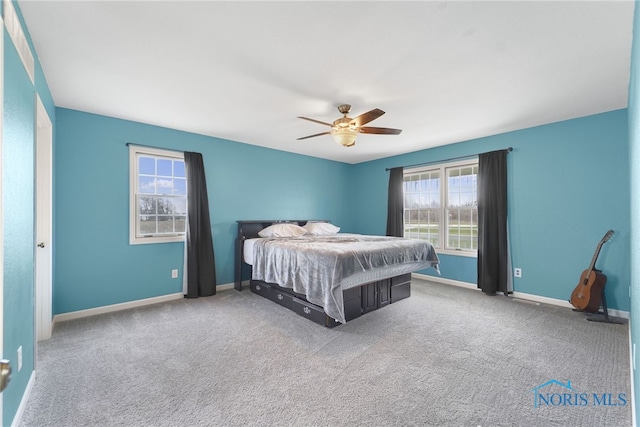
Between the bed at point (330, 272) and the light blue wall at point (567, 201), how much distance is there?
4.61 feet

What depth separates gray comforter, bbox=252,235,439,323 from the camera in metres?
2.75

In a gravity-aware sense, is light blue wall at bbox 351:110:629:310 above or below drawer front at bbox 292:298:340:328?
above

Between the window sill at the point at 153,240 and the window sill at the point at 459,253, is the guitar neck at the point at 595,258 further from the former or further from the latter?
the window sill at the point at 153,240

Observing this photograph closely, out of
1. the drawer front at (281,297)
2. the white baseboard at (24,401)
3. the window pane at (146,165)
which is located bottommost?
the white baseboard at (24,401)

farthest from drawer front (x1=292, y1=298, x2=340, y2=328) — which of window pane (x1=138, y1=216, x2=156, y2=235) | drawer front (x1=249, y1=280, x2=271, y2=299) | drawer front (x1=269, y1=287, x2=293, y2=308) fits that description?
window pane (x1=138, y1=216, x2=156, y2=235)

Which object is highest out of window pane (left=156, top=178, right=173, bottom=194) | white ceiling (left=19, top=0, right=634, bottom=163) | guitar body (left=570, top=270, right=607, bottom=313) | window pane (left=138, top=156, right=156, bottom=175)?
white ceiling (left=19, top=0, right=634, bottom=163)

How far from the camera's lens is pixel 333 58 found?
2150 millimetres

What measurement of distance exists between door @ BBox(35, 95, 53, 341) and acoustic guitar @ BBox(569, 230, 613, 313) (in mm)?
5737

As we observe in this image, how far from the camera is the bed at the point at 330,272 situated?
2.80 m

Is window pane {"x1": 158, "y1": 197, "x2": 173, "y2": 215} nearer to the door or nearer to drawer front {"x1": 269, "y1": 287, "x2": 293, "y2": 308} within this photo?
the door

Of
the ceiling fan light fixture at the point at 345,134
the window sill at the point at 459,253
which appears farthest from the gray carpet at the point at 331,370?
the ceiling fan light fixture at the point at 345,134

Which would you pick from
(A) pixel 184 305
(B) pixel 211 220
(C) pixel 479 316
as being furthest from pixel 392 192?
(A) pixel 184 305

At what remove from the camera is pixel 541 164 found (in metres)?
3.74

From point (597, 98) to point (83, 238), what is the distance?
5.94 meters
